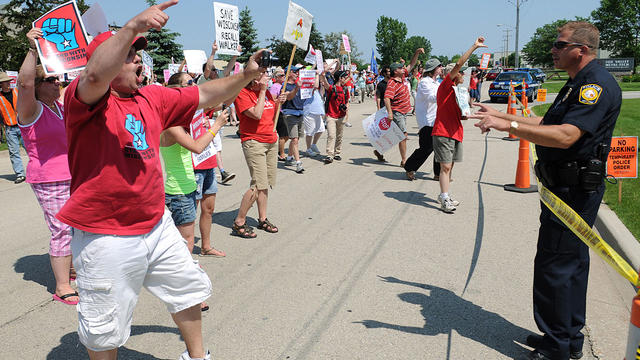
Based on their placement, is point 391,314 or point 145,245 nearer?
point 145,245

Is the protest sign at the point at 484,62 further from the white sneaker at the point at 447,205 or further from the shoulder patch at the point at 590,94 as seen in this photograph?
the shoulder patch at the point at 590,94

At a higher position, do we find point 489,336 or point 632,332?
point 632,332

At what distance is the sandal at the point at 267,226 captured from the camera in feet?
20.0

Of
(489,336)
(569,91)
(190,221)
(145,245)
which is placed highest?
(569,91)

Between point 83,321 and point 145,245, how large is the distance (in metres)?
0.47

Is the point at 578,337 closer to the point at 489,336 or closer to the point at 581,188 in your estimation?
the point at 489,336

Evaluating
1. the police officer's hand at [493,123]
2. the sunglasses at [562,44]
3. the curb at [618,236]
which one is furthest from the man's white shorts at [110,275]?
the curb at [618,236]

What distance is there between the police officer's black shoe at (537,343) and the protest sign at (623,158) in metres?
4.09

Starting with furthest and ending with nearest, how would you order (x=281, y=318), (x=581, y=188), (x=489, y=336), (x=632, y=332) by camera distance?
(x=281, y=318)
(x=489, y=336)
(x=581, y=188)
(x=632, y=332)

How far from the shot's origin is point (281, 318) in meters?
3.88

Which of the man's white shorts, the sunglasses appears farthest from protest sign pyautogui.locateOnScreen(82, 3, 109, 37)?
the sunglasses

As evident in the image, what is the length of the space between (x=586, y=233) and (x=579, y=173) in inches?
19.6

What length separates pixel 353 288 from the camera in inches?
174

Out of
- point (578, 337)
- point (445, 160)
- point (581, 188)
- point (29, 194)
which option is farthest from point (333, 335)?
point (29, 194)
